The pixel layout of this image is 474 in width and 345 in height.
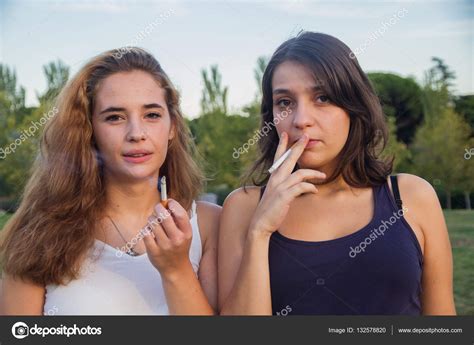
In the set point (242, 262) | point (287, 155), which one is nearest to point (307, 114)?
point (287, 155)

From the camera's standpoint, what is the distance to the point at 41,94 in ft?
7.90

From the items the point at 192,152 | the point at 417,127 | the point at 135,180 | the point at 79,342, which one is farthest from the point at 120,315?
the point at 417,127

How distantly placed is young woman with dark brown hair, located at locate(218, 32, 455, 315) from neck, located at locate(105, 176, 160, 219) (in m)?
0.31

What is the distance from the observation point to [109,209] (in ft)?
5.89

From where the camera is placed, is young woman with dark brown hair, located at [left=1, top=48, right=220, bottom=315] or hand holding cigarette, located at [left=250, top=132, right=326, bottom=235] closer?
hand holding cigarette, located at [left=250, top=132, right=326, bottom=235]

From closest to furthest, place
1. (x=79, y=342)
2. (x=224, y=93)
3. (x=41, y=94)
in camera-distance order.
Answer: (x=79, y=342), (x=41, y=94), (x=224, y=93)

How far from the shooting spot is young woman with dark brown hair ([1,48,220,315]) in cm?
158

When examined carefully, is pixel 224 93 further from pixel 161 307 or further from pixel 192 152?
pixel 161 307

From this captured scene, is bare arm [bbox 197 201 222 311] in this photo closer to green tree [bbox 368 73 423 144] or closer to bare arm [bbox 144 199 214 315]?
bare arm [bbox 144 199 214 315]

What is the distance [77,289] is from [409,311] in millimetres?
996

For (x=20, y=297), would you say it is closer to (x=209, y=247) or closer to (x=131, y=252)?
(x=131, y=252)

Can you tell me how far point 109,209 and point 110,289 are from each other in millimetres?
285

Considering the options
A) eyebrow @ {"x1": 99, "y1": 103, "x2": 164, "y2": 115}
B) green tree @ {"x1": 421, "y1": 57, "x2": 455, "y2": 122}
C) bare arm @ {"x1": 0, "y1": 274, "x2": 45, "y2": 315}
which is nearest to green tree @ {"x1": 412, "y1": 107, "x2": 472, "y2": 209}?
green tree @ {"x1": 421, "y1": 57, "x2": 455, "y2": 122}

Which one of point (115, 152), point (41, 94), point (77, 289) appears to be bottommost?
point (77, 289)
